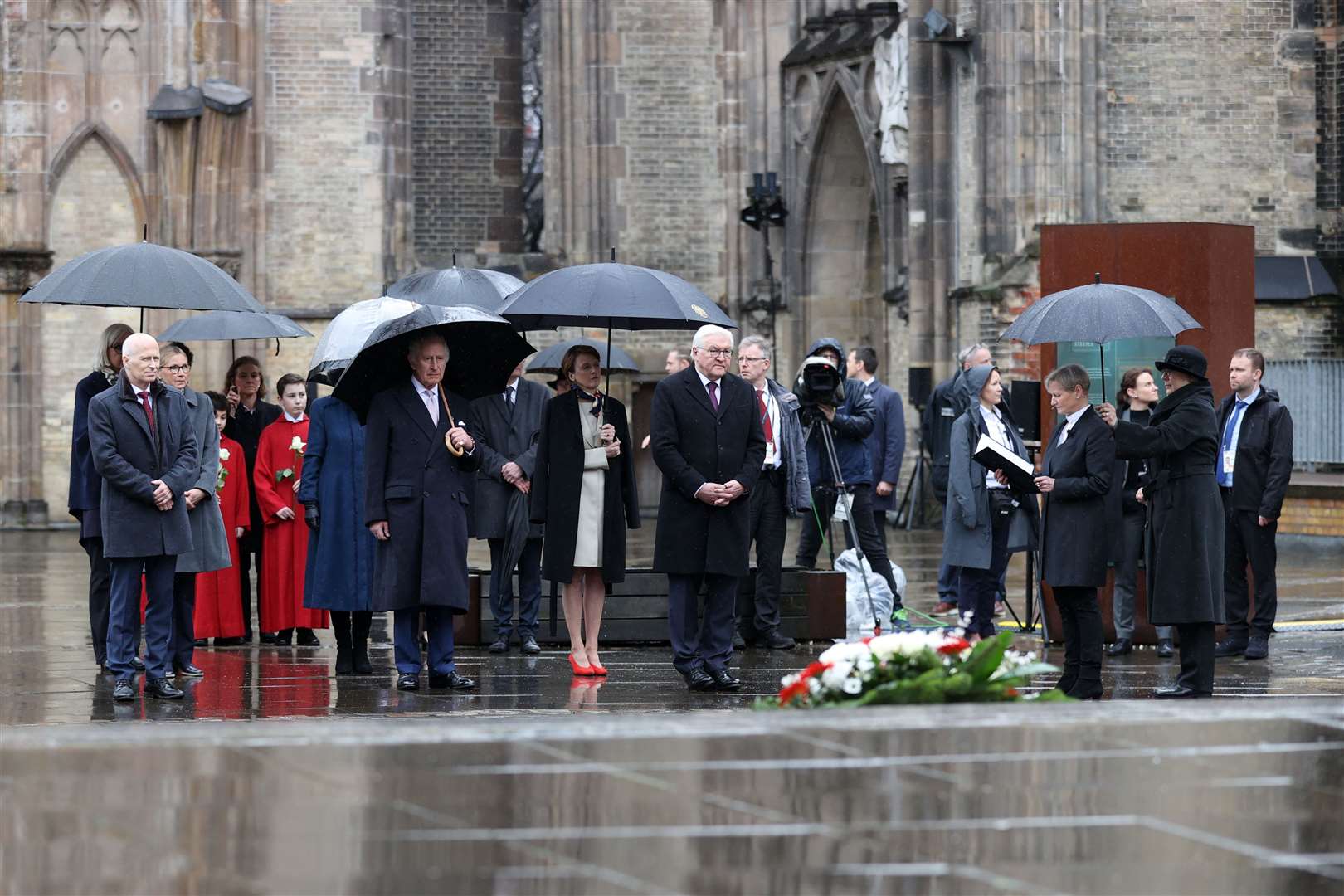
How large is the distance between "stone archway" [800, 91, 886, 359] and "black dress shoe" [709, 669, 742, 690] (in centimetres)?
1768

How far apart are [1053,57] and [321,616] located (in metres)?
12.5

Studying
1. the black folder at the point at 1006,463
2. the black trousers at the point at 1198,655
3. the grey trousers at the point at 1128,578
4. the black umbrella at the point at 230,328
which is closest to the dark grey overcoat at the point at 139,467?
the black umbrella at the point at 230,328

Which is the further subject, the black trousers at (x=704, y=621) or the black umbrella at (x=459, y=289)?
the black umbrella at (x=459, y=289)

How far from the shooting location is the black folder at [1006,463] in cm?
1107

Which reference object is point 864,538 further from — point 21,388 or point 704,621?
point 21,388

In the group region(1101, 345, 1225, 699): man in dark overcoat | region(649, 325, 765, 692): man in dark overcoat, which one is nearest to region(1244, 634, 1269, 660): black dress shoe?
region(1101, 345, 1225, 699): man in dark overcoat

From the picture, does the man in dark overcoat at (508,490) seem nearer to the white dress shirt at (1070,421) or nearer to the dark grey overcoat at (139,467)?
the dark grey overcoat at (139,467)

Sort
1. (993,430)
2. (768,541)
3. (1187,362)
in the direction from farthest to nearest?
(993,430) → (768,541) → (1187,362)

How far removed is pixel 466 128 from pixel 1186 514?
24.1m

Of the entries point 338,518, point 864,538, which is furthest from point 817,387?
point 338,518

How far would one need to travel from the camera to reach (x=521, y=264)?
29062 millimetres

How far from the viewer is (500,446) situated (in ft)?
41.0

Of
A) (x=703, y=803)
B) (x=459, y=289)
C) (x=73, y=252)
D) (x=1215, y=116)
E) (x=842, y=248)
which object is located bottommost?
(x=703, y=803)

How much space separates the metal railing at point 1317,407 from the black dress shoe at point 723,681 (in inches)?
544
